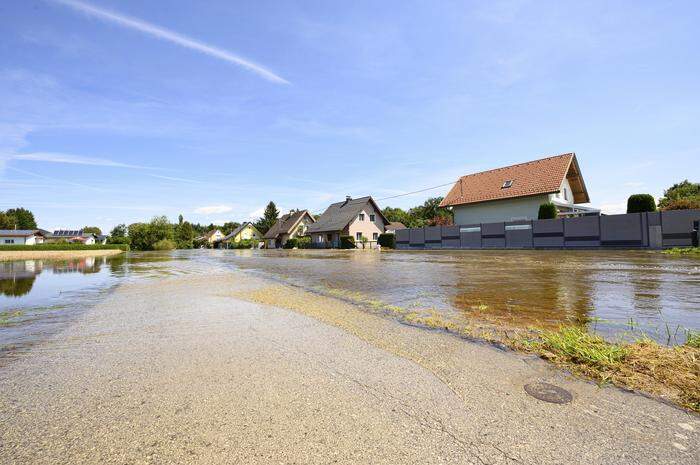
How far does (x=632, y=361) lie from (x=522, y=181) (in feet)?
100

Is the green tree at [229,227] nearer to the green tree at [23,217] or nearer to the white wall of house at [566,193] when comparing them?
the green tree at [23,217]

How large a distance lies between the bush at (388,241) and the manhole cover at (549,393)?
3596 cm

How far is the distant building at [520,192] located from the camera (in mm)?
28219

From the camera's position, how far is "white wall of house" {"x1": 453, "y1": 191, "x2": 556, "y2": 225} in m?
28.7

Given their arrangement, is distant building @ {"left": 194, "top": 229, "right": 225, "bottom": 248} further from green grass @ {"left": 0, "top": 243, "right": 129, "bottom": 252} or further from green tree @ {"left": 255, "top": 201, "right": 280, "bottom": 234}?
green grass @ {"left": 0, "top": 243, "right": 129, "bottom": 252}

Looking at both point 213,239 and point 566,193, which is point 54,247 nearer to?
point 566,193

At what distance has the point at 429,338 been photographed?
401 centimetres

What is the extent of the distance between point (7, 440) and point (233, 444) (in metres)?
1.40

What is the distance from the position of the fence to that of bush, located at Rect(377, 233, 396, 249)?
24.0ft

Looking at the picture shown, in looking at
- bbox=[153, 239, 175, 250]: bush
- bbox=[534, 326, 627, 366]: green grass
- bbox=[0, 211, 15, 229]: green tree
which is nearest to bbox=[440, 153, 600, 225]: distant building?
bbox=[534, 326, 627, 366]: green grass

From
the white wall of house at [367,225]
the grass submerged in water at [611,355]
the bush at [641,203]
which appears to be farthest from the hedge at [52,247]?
the bush at [641,203]

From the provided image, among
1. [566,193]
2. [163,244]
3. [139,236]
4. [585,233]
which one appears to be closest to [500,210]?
[566,193]

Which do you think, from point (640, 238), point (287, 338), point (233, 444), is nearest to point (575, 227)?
point (640, 238)

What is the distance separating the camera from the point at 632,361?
2908mm
